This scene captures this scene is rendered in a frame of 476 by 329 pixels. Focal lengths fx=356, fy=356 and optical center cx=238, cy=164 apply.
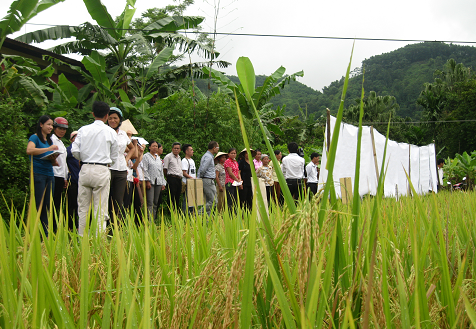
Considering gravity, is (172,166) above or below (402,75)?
below

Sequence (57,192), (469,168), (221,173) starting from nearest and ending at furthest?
1. (57,192)
2. (221,173)
3. (469,168)

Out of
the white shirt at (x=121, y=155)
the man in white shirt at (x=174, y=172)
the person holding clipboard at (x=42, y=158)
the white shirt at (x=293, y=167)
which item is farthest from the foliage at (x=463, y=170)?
the person holding clipboard at (x=42, y=158)

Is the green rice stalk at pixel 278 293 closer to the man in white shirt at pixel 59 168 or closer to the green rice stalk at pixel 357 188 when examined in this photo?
the green rice stalk at pixel 357 188

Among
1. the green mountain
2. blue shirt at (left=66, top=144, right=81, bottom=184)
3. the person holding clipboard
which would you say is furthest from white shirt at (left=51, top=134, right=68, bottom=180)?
the green mountain

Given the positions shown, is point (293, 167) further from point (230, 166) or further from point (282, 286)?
point (282, 286)

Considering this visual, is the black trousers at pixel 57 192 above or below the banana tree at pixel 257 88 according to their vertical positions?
below

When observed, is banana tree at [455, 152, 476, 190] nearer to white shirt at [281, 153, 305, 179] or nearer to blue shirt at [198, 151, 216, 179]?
white shirt at [281, 153, 305, 179]

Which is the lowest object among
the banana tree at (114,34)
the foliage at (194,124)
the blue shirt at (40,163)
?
the blue shirt at (40,163)

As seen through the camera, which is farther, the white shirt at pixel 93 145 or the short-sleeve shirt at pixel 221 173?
the short-sleeve shirt at pixel 221 173

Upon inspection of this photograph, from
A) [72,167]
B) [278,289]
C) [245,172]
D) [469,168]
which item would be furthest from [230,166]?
[469,168]

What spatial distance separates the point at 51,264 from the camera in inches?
42.6

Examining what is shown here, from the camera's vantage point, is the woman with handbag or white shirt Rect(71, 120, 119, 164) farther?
the woman with handbag

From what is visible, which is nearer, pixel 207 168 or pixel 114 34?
pixel 207 168

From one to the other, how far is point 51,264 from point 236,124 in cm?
772
